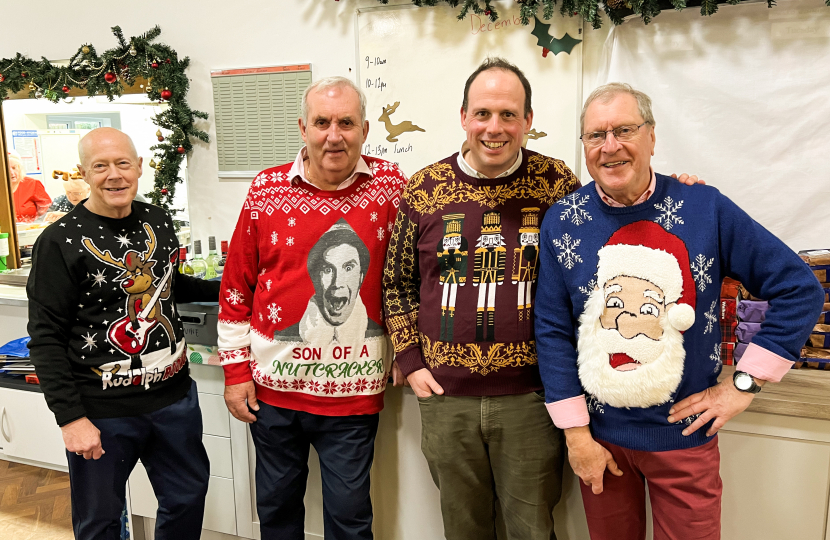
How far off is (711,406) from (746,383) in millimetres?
97

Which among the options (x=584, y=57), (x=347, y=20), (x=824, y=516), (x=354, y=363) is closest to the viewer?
(x=824, y=516)

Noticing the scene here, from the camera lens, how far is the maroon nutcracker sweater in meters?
1.52

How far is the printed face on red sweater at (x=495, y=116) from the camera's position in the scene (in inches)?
57.8

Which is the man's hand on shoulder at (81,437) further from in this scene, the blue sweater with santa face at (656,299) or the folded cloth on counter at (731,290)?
the folded cloth on counter at (731,290)

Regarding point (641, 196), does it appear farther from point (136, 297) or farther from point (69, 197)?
point (69, 197)

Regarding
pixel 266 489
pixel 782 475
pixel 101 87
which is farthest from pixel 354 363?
pixel 101 87

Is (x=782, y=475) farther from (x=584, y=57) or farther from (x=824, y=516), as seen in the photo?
(x=584, y=57)

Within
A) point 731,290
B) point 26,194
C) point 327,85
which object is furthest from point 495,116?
point 26,194

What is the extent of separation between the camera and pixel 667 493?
4.59 ft

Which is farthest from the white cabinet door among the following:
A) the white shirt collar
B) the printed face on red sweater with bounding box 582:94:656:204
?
the printed face on red sweater with bounding box 582:94:656:204

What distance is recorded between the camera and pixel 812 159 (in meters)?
2.02

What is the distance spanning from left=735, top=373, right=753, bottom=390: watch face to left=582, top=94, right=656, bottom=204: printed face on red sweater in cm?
51

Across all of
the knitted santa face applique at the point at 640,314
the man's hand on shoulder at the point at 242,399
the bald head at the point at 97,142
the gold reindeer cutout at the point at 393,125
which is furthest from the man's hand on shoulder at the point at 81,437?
the gold reindeer cutout at the point at 393,125

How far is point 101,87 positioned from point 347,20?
140cm
